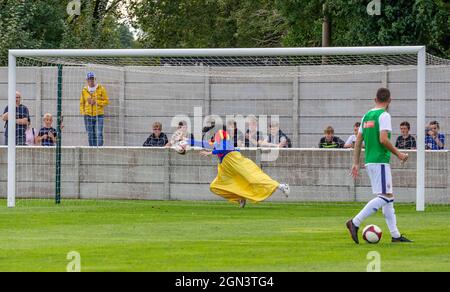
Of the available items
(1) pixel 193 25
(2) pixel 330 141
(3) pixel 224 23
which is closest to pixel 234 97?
(2) pixel 330 141

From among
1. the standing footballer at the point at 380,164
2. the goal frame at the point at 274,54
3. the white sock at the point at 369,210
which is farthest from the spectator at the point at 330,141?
the white sock at the point at 369,210

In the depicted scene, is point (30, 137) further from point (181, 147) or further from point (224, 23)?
point (224, 23)

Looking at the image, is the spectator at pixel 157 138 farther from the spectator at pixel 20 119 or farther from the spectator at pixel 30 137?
the spectator at pixel 20 119

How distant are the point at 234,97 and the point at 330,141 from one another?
229 cm

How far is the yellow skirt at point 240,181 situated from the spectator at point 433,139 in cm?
350

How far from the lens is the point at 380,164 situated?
17.0 metres

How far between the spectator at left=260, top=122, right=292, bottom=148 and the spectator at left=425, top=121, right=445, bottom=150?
113 inches

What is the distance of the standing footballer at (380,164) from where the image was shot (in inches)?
662

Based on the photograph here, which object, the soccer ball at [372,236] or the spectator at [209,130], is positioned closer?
the soccer ball at [372,236]

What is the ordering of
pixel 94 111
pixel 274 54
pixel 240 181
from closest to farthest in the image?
pixel 274 54, pixel 240 181, pixel 94 111

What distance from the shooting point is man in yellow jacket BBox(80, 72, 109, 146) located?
92.0 ft

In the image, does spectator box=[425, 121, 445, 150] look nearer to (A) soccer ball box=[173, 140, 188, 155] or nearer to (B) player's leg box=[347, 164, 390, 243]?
(A) soccer ball box=[173, 140, 188, 155]

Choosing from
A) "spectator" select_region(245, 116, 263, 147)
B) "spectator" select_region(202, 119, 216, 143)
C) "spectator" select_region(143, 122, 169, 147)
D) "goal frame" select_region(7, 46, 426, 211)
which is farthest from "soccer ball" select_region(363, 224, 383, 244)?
"spectator" select_region(143, 122, 169, 147)
